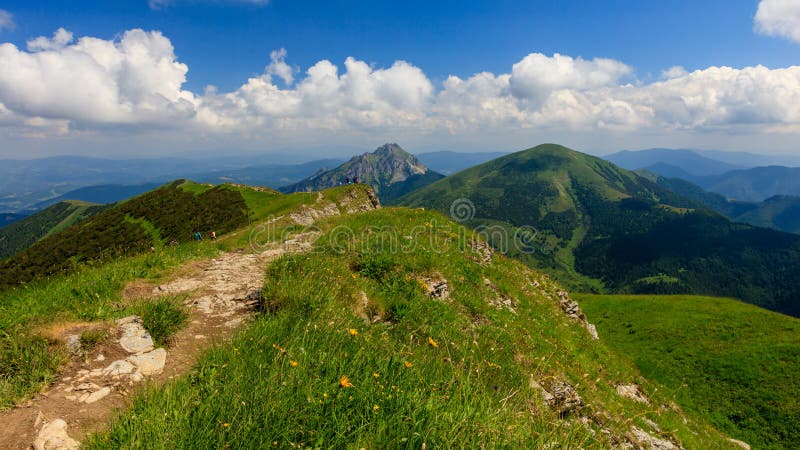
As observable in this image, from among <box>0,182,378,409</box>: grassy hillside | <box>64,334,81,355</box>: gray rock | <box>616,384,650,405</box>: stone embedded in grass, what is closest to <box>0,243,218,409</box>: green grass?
<box>0,182,378,409</box>: grassy hillside

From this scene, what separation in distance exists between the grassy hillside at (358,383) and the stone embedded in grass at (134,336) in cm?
163

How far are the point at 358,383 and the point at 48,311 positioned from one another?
592 centimetres

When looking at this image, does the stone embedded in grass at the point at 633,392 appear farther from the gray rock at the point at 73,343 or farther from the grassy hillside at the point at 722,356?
the gray rock at the point at 73,343

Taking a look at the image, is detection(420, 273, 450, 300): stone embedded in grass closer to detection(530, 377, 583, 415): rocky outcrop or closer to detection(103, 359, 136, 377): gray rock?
detection(530, 377, 583, 415): rocky outcrop

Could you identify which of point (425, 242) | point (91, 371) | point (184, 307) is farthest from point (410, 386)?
point (425, 242)

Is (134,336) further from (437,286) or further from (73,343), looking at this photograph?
(437,286)

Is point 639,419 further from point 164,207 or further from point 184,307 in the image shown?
point 164,207

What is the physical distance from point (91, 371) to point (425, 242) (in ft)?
37.7

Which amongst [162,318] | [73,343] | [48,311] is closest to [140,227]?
[48,311]

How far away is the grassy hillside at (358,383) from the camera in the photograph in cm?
322

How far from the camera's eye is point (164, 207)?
8238 cm

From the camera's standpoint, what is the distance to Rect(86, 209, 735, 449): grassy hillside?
322cm

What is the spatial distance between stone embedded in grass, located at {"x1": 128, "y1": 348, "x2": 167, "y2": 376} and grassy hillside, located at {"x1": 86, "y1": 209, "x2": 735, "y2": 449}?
43.3 inches

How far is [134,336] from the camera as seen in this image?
17.5 ft
